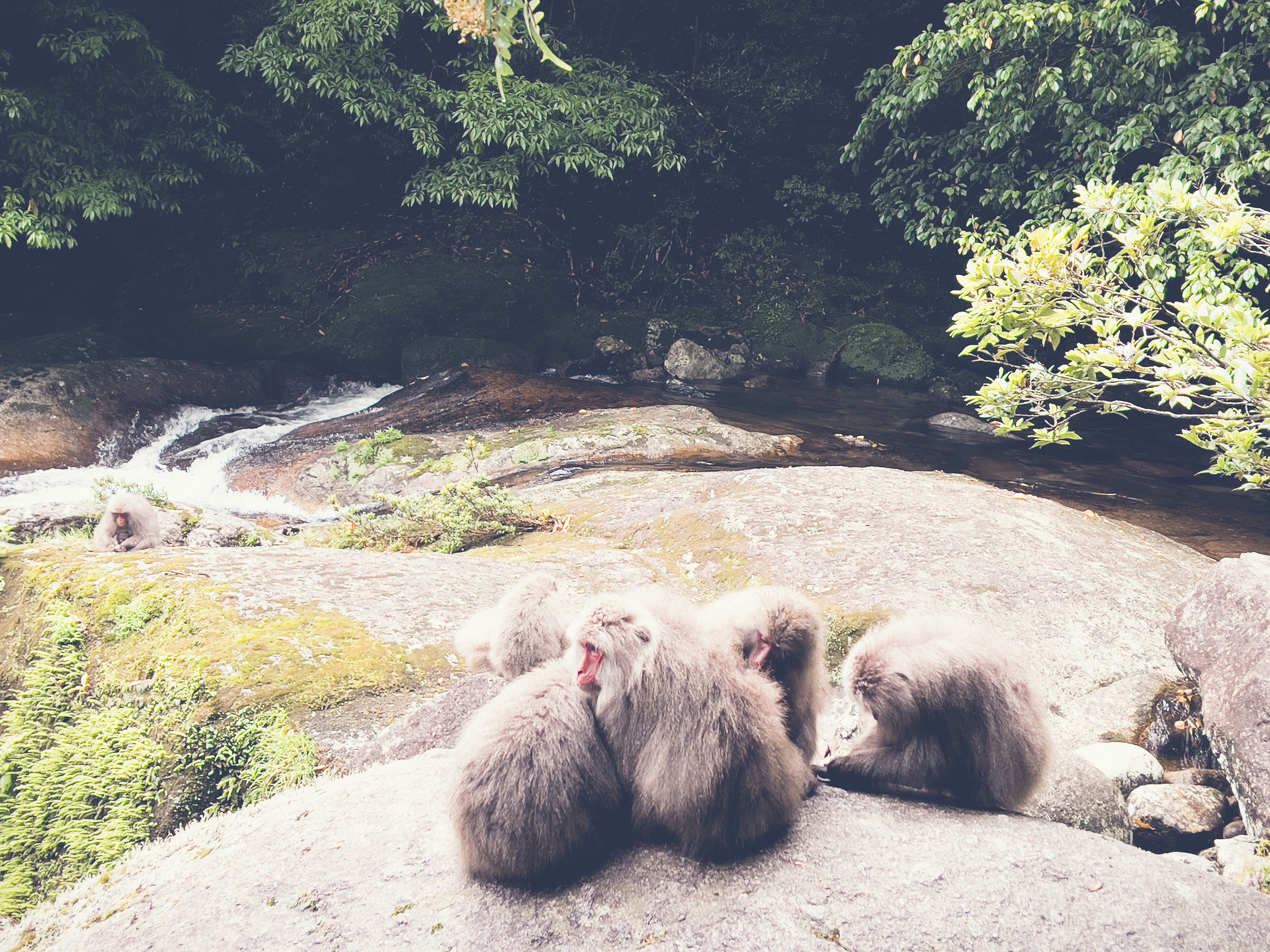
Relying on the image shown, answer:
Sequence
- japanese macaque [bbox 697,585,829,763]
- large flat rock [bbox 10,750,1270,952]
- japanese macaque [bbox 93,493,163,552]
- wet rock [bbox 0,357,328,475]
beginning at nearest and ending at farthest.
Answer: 1. large flat rock [bbox 10,750,1270,952]
2. japanese macaque [bbox 697,585,829,763]
3. japanese macaque [bbox 93,493,163,552]
4. wet rock [bbox 0,357,328,475]

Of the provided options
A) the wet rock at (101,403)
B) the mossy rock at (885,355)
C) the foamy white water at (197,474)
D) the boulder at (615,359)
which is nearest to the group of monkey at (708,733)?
the foamy white water at (197,474)

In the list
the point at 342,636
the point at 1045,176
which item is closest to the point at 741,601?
the point at 342,636

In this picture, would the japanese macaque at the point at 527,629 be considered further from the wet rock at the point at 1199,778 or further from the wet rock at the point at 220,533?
the wet rock at the point at 220,533

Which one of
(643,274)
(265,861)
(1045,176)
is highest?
(1045,176)

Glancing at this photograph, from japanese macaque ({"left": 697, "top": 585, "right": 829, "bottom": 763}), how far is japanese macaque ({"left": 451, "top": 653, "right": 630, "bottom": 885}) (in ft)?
2.03

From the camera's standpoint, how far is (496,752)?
2350 millimetres

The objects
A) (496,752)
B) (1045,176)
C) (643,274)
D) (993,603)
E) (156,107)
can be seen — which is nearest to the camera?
(496,752)

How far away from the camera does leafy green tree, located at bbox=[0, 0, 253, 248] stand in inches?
470

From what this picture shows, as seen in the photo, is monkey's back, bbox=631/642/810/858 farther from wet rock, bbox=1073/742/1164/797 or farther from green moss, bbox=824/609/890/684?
wet rock, bbox=1073/742/1164/797

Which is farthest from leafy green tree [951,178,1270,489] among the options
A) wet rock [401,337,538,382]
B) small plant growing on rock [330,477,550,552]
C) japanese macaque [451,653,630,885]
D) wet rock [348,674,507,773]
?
wet rock [401,337,538,382]

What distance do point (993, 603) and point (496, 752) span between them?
12.4 feet

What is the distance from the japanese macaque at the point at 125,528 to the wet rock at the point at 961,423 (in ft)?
38.3

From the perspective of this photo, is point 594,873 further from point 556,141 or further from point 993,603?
point 556,141

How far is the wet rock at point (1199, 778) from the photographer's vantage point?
4.14 meters
